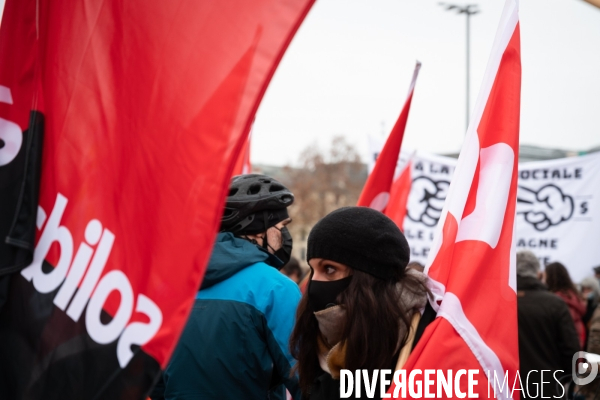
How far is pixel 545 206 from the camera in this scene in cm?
837

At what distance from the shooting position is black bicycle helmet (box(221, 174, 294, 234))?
295 centimetres

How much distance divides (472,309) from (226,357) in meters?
1.02

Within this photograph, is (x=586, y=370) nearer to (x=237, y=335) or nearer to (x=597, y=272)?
(x=237, y=335)

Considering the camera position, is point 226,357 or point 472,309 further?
point 226,357

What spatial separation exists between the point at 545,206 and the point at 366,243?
6902 mm

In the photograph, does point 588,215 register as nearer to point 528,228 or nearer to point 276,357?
point 528,228

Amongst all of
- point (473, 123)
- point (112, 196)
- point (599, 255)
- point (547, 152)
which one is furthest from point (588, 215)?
point (547, 152)

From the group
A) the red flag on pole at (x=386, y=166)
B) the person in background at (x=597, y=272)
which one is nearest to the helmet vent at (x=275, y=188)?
the red flag on pole at (x=386, y=166)

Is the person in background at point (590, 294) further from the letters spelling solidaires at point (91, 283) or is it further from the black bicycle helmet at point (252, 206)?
the letters spelling solidaires at point (91, 283)

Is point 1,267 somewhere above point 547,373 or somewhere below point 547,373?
above

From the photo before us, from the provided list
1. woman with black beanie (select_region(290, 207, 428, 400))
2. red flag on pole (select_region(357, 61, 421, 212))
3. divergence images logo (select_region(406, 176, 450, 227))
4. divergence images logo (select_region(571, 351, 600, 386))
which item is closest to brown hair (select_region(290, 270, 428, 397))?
woman with black beanie (select_region(290, 207, 428, 400))

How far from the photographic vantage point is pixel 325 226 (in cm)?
220

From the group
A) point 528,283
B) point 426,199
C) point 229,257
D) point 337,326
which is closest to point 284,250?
point 229,257

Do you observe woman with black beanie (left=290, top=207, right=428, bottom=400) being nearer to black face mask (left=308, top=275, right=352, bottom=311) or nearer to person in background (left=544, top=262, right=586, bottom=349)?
black face mask (left=308, top=275, right=352, bottom=311)
